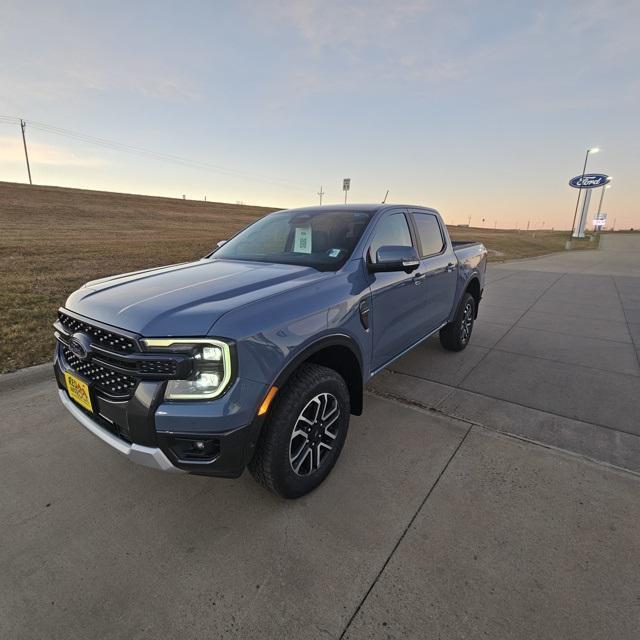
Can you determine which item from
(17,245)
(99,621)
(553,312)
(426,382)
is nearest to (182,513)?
(99,621)

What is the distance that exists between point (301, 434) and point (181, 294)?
1.05 m

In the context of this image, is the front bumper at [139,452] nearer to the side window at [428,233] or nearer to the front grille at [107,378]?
the front grille at [107,378]

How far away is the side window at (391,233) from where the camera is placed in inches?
119

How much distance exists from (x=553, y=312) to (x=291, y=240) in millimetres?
6436

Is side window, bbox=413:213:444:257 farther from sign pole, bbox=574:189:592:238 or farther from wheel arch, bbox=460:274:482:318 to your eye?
sign pole, bbox=574:189:592:238

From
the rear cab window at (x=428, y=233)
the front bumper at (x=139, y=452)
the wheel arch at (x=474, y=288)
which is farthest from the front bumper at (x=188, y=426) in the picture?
the wheel arch at (x=474, y=288)

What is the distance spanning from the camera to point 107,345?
78.3 inches

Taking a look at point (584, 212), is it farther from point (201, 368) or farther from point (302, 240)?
point (201, 368)

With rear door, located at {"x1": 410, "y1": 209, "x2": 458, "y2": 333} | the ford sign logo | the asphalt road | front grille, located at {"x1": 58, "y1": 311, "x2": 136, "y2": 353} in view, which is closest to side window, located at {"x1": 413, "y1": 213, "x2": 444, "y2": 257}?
rear door, located at {"x1": 410, "y1": 209, "x2": 458, "y2": 333}

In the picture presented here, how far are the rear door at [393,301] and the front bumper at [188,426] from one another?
4.19 feet

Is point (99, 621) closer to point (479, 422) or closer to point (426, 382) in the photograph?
point (479, 422)

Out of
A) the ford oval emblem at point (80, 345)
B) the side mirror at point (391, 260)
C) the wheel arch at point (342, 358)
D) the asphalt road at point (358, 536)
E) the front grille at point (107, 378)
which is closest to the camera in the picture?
the asphalt road at point (358, 536)

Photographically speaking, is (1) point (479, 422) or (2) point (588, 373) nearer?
(1) point (479, 422)

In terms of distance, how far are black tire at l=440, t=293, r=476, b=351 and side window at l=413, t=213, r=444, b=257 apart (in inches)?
37.7
